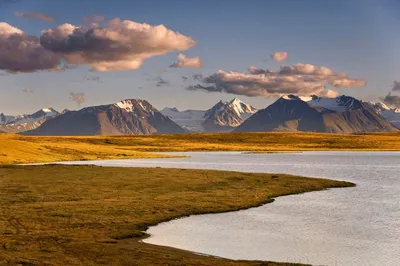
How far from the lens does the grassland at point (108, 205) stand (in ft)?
77.7

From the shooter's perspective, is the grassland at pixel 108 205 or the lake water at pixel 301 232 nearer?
the grassland at pixel 108 205

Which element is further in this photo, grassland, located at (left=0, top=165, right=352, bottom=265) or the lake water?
the lake water

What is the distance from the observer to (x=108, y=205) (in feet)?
130

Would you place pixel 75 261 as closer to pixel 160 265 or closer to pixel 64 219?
pixel 160 265

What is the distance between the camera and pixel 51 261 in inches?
866

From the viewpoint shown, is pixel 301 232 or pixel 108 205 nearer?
pixel 301 232

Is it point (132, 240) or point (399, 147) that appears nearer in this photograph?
point (132, 240)

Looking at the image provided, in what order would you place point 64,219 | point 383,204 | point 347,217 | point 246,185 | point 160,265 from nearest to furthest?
1. point 160,265
2. point 64,219
3. point 347,217
4. point 383,204
5. point 246,185

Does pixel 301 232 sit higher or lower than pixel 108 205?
higher

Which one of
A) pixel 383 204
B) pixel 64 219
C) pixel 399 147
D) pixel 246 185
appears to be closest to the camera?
pixel 64 219

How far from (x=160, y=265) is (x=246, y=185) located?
116 ft

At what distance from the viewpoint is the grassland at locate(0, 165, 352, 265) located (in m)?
23.7

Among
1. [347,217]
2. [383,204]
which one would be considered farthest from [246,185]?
[347,217]

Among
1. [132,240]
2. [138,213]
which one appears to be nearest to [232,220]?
[138,213]
